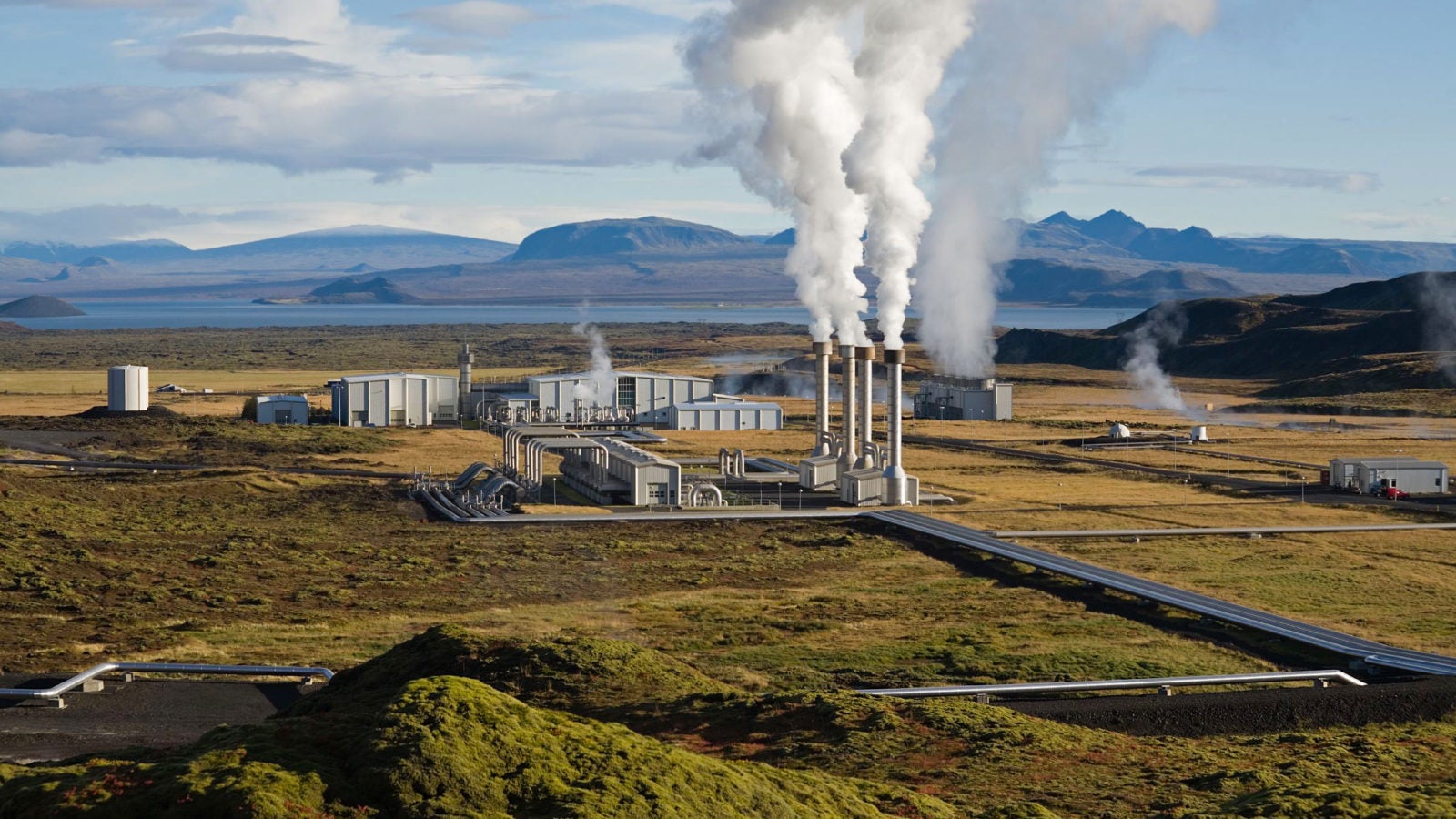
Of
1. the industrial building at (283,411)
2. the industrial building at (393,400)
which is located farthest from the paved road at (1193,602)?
the industrial building at (283,411)

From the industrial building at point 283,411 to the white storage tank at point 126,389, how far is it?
9220 millimetres

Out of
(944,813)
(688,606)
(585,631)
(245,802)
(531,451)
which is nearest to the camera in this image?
(245,802)

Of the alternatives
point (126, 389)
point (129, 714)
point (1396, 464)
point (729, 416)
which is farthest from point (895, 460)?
point (126, 389)

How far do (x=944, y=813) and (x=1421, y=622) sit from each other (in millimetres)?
29050

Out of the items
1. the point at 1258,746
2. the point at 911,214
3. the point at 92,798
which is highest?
the point at 911,214

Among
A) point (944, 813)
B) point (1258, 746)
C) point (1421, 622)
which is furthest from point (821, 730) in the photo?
point (1421, 622)

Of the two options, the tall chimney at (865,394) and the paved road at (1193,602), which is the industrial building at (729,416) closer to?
the tall chimney at (865,394)

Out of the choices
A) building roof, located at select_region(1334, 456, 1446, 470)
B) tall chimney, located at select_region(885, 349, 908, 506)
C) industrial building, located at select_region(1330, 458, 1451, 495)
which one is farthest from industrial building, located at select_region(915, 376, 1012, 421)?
tall chimney, located at select_region(885, 349, 908, 506)

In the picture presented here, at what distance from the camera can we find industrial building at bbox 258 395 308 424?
116 metres

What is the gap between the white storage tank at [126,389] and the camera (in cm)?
11650

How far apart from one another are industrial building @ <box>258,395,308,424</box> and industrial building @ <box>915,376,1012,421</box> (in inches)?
2101

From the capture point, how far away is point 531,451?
78250 mm

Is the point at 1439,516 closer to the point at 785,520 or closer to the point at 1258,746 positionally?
the point at 785,520

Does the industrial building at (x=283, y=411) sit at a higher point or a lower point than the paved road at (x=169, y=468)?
higher
